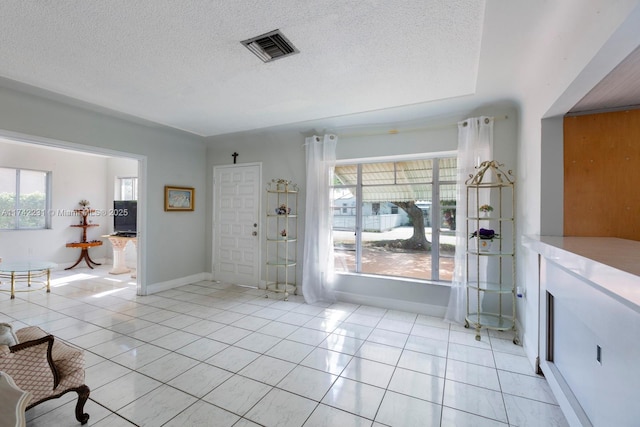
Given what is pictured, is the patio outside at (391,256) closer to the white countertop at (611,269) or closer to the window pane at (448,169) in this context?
the window pane at (448,169)

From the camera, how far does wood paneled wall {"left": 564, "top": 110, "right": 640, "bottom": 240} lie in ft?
6.09

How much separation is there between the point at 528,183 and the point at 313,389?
2.57 meters

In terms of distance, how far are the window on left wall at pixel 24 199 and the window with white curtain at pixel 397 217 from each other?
631 centimetres

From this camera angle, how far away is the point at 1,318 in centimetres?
333

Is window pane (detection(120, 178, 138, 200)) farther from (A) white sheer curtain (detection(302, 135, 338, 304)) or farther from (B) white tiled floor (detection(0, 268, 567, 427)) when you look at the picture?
(A) white sheer curtain (detection(302, 135, 338, 304))

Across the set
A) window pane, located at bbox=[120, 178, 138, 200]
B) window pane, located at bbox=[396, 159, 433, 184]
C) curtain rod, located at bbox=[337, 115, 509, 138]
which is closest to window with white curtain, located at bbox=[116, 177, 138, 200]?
window pane, located at bbox=[120, 178, 138, 200]

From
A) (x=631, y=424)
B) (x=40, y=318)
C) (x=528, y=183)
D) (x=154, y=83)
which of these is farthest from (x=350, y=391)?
(x=40, y=318)

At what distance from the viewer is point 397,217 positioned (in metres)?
3.94

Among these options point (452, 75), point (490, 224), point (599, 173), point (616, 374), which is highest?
point (452, 75)

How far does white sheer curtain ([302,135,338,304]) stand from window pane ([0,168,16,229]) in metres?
6.12

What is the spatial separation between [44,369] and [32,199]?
20.4ft

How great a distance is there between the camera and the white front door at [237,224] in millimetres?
4852

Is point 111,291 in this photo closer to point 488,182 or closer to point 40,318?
point 40,318

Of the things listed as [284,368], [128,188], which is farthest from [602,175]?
[128,188]
